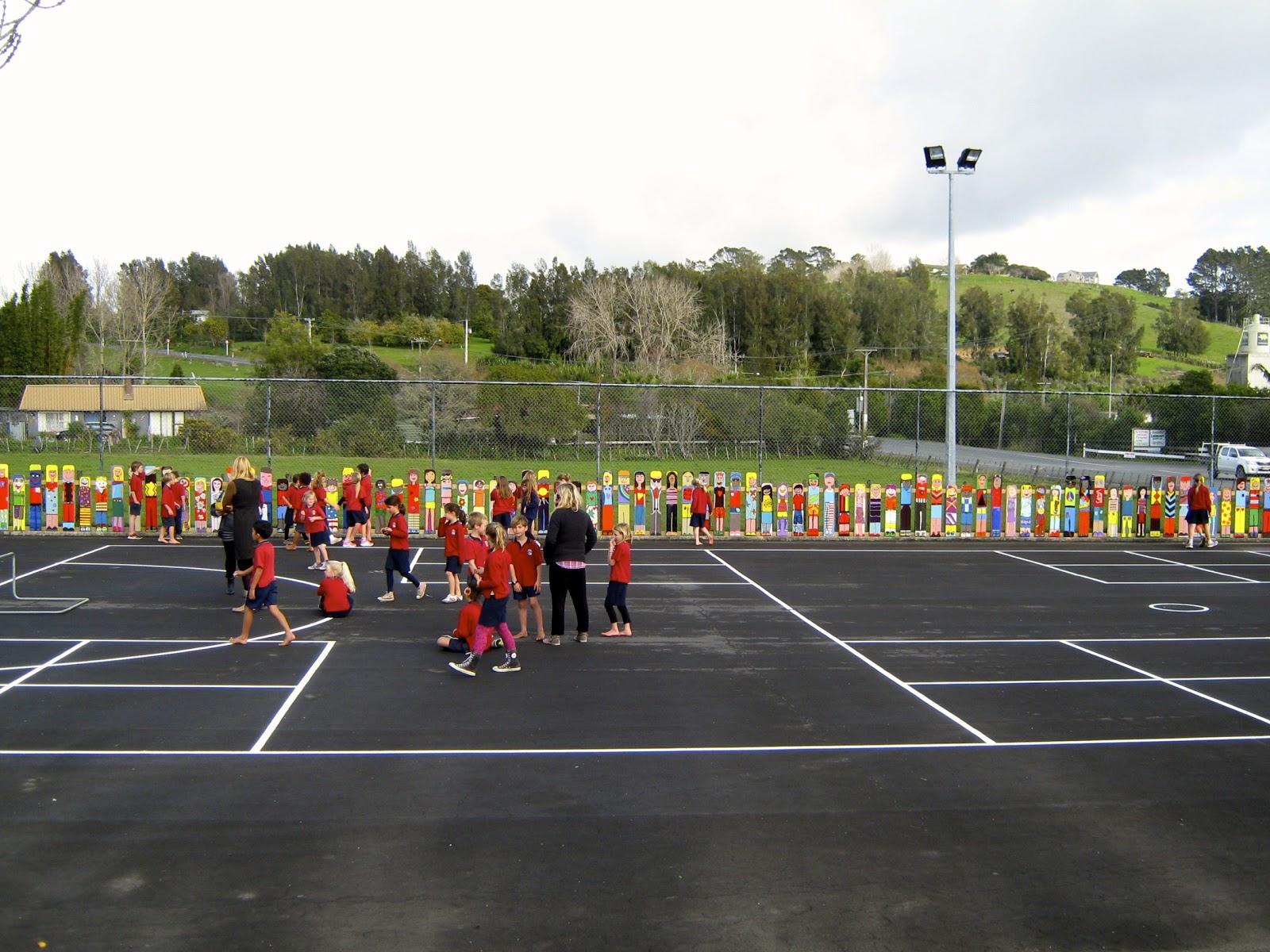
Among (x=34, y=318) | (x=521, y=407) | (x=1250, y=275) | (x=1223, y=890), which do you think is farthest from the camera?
(x=1250, y=275)

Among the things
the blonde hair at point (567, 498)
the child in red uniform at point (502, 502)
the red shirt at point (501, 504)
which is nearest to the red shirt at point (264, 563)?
the blonde hair at point (567, 498)

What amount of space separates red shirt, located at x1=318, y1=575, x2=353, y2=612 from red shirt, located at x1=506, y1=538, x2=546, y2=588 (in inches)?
109

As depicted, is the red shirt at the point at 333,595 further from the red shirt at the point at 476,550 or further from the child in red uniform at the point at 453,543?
the red shirt at the point at 476,550

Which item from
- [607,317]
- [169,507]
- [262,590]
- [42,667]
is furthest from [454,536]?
[607,317]

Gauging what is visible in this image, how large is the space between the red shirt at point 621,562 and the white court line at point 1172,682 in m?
5.88

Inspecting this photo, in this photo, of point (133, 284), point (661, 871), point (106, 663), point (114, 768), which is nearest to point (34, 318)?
point (133, 284)

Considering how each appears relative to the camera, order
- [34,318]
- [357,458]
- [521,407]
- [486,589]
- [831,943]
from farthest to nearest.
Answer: [34,318]
[521,407]
[357,458]
[486,589]
[831,943]

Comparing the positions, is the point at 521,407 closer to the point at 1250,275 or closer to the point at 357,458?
the point at 357,458

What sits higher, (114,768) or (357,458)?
(357,458)

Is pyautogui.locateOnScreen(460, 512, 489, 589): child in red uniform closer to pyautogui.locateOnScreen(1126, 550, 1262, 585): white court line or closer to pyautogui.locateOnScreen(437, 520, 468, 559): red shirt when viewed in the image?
pyautogui.locateOnScreen(437, 520, 468, 559): red shirt

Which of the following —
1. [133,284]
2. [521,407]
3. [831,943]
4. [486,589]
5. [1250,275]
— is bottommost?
[831,943]

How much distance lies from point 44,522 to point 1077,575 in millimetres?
21650

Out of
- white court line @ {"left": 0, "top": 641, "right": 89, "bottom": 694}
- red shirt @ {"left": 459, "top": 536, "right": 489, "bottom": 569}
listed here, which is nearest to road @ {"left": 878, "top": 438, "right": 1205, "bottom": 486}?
red shirt @ {"left": 459, "top": 536, "right": 489, "bottom": 569}

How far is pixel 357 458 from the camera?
98.1ft
